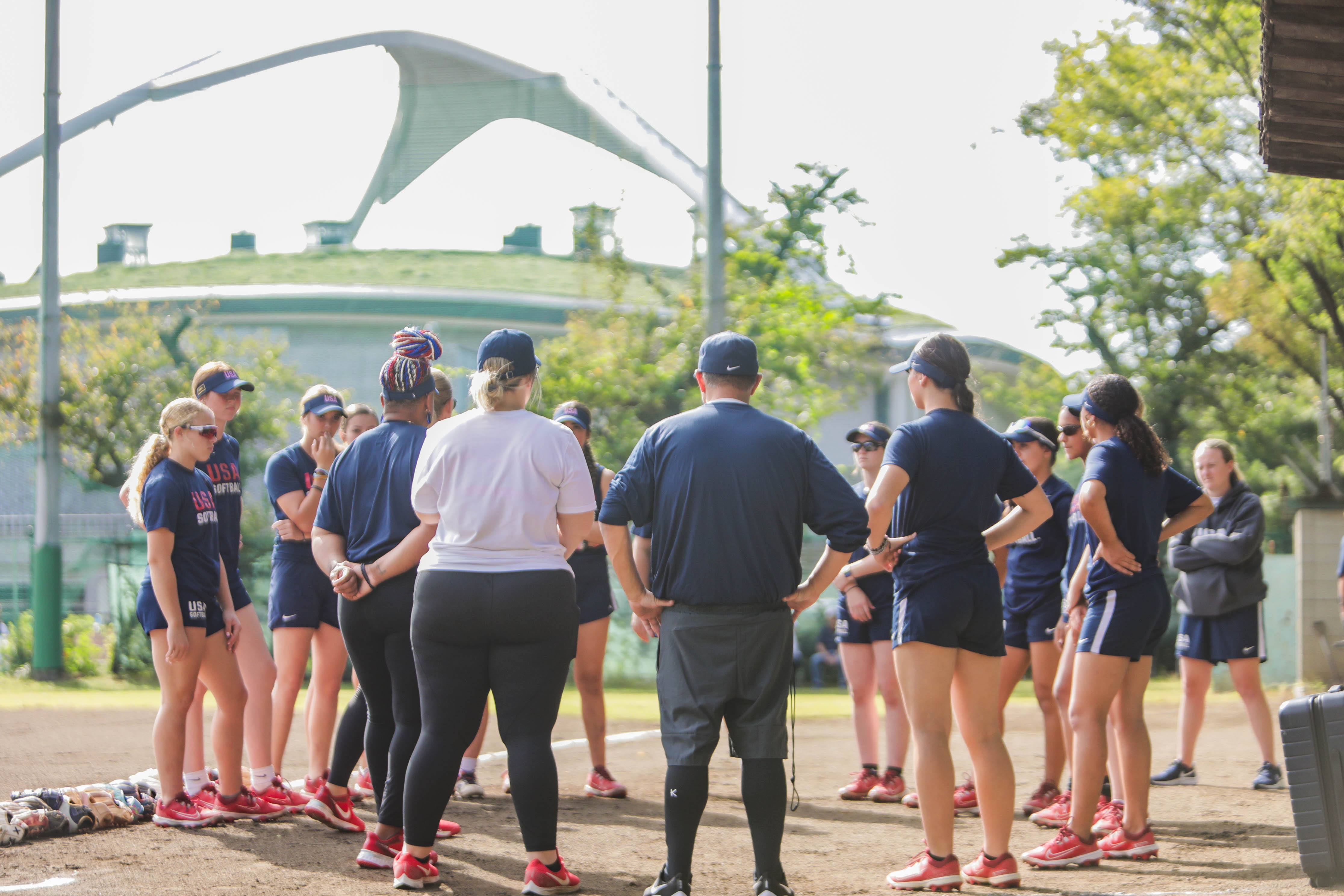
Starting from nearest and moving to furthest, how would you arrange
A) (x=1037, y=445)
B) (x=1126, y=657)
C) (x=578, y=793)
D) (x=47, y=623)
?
(x=1126, y=657) → (x=1037, y=445) → (x=578, y=793) → (x=47, y=623)

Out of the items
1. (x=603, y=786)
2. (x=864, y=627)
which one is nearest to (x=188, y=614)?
(x=603, y=786)

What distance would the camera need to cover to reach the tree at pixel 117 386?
2323cm

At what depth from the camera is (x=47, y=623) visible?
1571 cm

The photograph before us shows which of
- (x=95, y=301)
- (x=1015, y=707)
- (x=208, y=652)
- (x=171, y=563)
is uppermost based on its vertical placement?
(x=95, y=301)

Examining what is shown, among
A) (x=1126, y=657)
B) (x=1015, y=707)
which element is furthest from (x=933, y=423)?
(x=1015, y=707)

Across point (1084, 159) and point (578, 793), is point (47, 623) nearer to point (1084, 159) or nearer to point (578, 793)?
point (578, 793)

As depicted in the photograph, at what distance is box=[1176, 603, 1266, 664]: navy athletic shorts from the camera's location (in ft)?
26.3

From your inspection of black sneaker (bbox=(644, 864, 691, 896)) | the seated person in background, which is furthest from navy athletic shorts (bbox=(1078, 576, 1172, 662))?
the seated person in background

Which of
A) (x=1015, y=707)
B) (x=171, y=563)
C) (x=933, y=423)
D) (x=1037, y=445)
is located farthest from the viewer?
(x=1015, y=707)

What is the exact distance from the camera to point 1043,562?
22.5 ft

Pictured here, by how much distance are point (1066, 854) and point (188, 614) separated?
4.02 m

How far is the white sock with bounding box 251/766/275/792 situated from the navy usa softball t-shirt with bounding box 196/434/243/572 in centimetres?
99

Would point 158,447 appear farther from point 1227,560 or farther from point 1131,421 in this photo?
point 1227,560

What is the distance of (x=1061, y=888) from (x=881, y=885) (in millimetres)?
695
